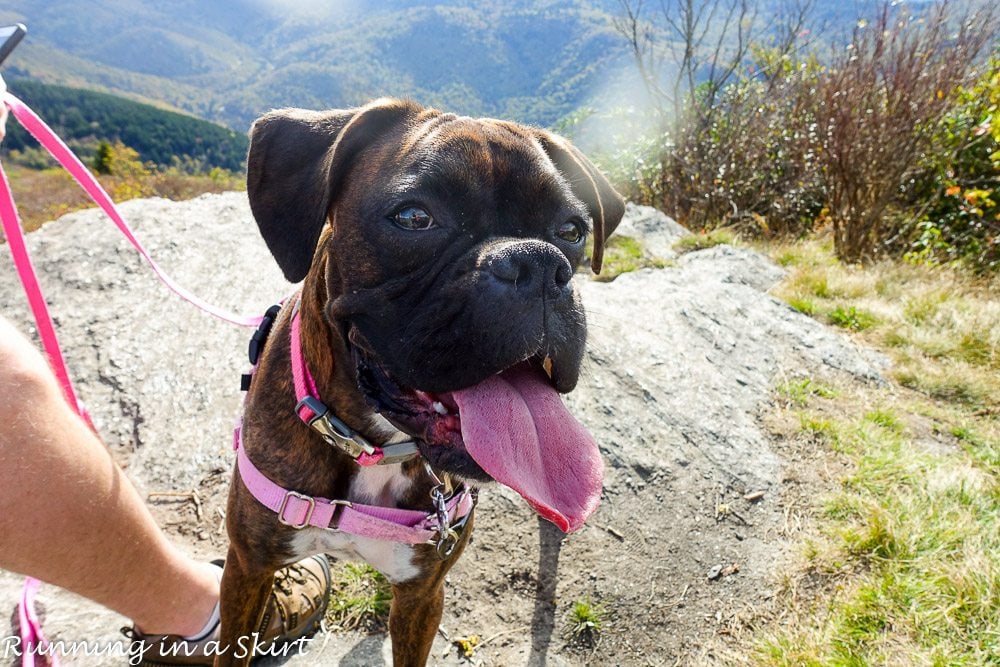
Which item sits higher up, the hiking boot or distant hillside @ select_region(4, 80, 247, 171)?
the hiking boot

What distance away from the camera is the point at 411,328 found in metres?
1.60

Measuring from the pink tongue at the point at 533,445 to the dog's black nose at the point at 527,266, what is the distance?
0.96 ft

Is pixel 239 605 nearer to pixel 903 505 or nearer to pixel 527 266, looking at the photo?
pixel 527 266

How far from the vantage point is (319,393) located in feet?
6.20

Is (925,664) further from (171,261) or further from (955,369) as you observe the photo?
(171,261)

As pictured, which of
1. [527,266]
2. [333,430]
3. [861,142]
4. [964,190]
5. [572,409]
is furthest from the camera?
[964,190]

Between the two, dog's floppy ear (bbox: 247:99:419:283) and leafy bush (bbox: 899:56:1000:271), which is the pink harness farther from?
leafy bush (bbox: 899:56:1000:271)

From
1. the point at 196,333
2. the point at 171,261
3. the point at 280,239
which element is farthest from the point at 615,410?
the point at 171,261

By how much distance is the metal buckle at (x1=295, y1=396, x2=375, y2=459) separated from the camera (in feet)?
5.87

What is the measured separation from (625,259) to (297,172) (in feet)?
16.0

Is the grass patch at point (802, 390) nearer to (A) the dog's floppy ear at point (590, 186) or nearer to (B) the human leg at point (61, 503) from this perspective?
(A) the dog's floppy ear at point (590, 186)

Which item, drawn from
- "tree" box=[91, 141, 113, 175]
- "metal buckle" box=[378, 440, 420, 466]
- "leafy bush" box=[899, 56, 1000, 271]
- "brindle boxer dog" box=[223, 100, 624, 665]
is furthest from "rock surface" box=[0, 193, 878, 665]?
"tree" box=[91, 141, 113, 175]

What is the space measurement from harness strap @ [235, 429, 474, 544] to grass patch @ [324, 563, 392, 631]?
921mm

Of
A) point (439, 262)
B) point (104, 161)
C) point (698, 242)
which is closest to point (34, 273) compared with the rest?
point (439, 262)
